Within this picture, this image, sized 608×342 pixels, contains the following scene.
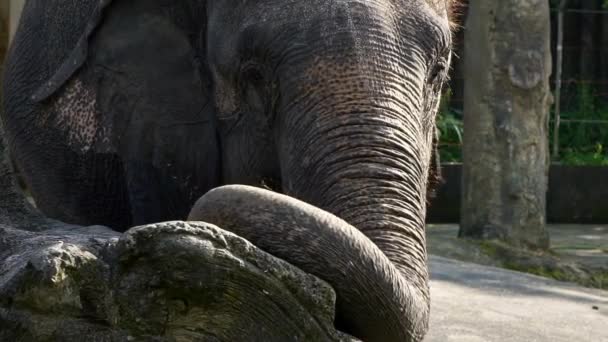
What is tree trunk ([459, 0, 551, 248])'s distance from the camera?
11.4 meters

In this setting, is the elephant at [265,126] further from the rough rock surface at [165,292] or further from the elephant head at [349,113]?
the rough rock surface at [165,292]

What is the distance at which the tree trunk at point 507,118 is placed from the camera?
37.4 ft

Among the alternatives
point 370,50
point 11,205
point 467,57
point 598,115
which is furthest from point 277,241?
point 598,115

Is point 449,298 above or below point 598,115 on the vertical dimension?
below

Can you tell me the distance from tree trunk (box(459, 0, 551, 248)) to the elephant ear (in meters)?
6.27

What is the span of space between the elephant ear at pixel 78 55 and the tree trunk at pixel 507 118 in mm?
6273

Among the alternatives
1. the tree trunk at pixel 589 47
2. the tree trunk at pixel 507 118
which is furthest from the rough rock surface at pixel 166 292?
the tree trunk at pixel 589 47

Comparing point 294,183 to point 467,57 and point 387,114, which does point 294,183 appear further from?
point 467,57

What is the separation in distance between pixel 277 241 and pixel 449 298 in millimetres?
5275

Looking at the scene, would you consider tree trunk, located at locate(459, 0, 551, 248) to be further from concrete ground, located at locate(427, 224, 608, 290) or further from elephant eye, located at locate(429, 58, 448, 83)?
elephant eye, located at locate(429, 58, 448, 83)

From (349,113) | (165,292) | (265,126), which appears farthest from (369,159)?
(165,292)

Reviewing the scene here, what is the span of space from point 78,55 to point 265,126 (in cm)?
87

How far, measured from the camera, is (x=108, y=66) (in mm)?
5398

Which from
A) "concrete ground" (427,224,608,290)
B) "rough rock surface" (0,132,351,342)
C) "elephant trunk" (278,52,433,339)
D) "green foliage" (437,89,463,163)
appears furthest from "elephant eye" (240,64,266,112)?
"green foliage" (437,89,463,163)
